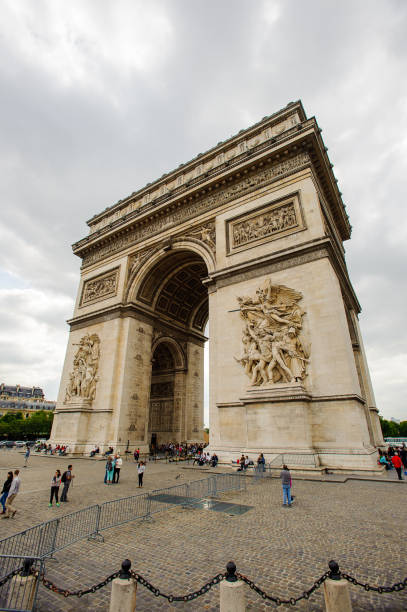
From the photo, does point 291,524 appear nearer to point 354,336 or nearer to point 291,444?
point 291,444

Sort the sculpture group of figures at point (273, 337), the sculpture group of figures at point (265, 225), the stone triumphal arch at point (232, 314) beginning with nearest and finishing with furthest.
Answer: the stone triumphal arch at point (232, 314) → the sculpture group of figures at point (273, 337) → the sculpture group of figures at point (265, 225)

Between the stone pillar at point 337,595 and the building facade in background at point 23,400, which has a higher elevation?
the building facade in background at point 23,400

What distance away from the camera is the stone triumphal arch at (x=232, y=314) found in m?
13.5

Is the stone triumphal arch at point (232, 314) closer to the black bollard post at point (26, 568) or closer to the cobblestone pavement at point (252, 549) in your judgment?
the cobblestone pavement at point (252, 549)

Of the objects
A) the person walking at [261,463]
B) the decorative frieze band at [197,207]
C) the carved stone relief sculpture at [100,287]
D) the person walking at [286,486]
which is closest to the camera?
the person walking at [286,486]

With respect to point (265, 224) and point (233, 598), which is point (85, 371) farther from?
point (233, 598)

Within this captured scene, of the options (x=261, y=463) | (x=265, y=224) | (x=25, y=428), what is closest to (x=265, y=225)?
(x=265, y=224)

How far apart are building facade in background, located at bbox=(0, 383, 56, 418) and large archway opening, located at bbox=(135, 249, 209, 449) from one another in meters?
69.4

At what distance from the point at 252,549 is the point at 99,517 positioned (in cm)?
270

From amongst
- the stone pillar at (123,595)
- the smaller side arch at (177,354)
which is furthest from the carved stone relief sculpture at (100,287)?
the stone pillar at (123,595)

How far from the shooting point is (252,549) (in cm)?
480

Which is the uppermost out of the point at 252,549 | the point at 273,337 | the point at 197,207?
the point at 197,207

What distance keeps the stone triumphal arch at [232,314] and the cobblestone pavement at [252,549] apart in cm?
529

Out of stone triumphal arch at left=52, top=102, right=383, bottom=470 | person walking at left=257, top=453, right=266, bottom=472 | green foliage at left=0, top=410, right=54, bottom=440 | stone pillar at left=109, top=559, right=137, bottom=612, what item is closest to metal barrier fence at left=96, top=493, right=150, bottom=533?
stone pillar at left=109, top=559, right=137, bottom=612
